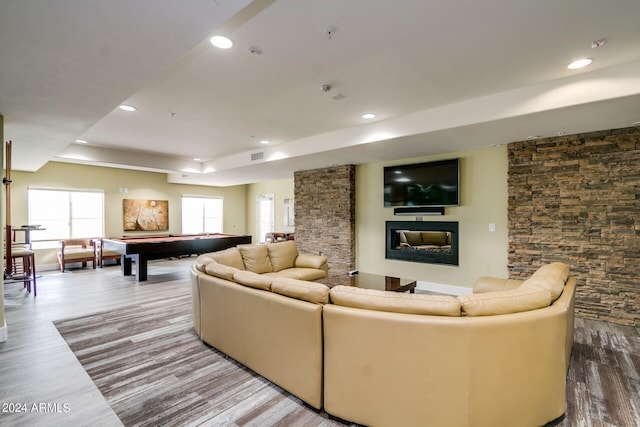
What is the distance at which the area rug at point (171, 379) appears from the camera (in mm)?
1974

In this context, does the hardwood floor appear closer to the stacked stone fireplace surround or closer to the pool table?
the pool table

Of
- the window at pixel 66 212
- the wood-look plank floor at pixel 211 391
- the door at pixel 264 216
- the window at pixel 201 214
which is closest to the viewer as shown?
the wood-look plank floor at pixel 211 391

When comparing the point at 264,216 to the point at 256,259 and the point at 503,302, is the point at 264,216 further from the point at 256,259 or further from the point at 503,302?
the point at 503,302

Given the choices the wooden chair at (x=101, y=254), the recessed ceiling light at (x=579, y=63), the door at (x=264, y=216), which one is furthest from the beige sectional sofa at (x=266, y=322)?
the door at (x=264, y=216)

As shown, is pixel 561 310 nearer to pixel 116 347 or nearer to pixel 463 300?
pixel 463 300

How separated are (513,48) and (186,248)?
6.37 metres

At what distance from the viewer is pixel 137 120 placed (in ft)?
14.0

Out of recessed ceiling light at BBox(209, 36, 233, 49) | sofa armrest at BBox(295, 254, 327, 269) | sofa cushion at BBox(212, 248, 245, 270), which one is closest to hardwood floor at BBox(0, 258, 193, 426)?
sofa cushion at BBox(212, 248, 245, 270)

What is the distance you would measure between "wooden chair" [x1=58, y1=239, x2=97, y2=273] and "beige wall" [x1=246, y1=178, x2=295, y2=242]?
5019 millimetres

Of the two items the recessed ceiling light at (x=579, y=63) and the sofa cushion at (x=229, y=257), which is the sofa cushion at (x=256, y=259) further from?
the recessed ceiling light at (x=579, y=63)

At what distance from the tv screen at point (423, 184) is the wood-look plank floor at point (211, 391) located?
248 cm

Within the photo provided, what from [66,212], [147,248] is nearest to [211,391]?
[147,248]

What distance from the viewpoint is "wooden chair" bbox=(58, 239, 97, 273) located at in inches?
267

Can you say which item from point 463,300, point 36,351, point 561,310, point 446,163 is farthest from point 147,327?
point 446,163
